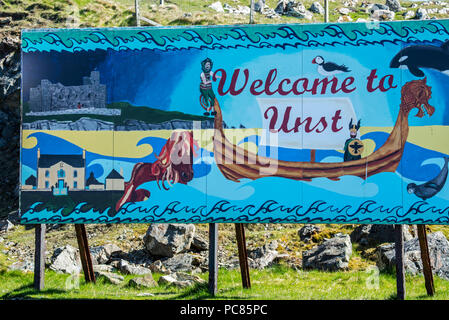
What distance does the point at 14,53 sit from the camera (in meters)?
31.5

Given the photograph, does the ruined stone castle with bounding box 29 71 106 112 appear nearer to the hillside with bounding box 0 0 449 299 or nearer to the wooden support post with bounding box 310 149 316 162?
the hillside with bounding box 0 0 449 299

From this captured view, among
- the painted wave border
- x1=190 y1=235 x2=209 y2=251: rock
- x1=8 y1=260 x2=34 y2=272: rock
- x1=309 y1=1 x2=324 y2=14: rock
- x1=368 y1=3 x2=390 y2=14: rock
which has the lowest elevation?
x1=8 y1=260 x2=34 y2=272: rock

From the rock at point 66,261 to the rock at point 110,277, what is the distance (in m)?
1.68

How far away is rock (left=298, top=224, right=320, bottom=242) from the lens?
19.1 m

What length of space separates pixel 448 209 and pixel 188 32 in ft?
25.1

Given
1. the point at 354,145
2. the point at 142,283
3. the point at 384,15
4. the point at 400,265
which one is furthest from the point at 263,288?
the point at 384,15

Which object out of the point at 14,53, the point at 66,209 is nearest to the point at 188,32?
the point at 66,209

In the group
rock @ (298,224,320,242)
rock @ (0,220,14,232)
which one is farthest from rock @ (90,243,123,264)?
rock @ (0,220,14,232)

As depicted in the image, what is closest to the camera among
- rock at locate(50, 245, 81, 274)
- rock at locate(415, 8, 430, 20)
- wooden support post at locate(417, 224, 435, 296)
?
wooden support post at locate(417, 224, 435, 296)

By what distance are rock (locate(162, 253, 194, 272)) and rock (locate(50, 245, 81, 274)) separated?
3004mm

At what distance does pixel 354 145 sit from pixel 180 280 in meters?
6.39

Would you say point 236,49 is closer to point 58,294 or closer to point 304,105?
point 304,105

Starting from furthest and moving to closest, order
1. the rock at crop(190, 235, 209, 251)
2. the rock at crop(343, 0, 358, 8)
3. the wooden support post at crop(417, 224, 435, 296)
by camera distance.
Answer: the rock at crop(343, 0, 358, 8) < the rock at crop(190, 235, 209, 251) < the wooden support post at crop(417, 224, 435, 296)

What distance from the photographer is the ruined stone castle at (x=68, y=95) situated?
41.9 feet
